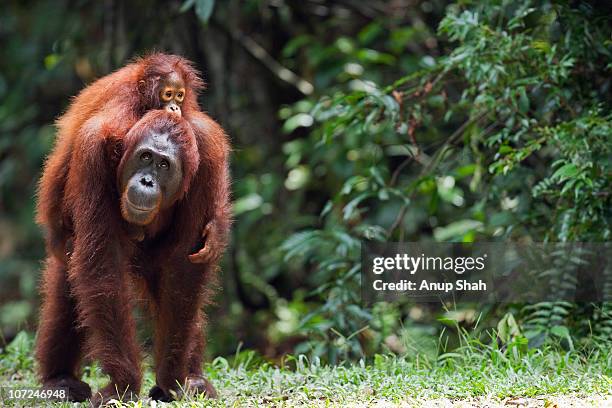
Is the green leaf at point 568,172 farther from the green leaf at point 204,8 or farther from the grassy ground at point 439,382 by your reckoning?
the green leaf at point 204,8

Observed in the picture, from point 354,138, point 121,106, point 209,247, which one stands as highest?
point 121,106

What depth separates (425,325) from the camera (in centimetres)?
624

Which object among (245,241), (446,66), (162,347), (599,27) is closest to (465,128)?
(446,66)

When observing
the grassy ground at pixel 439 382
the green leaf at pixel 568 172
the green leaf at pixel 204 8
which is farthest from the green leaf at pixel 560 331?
the green leaf at pixel 204 8

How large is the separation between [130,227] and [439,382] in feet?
4.80

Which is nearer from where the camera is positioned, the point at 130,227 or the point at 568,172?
the point at 130,227

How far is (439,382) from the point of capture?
12.5 ft

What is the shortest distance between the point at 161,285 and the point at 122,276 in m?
0.29

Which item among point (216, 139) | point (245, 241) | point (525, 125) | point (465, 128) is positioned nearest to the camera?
point (216, 139)

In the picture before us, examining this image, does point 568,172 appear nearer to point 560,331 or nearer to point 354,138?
point 560,331

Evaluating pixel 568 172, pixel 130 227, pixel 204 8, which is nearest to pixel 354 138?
pixel 204 8

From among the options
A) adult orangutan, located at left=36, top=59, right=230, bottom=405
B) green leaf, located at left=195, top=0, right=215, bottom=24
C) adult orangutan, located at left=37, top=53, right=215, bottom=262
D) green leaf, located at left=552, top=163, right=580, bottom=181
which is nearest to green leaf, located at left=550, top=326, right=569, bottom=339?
green leaf, located at left=552, top=163, right=580, bottom=181

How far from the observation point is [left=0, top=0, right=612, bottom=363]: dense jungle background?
486 cm

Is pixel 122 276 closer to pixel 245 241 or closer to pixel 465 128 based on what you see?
pixel 465 128
